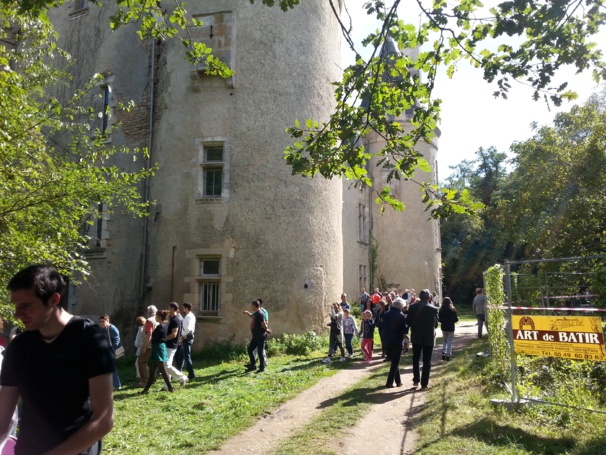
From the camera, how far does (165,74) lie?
50.4 feet

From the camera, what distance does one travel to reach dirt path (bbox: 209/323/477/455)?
586 centimetres

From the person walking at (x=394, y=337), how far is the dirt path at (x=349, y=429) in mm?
233

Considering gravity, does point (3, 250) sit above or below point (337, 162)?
below

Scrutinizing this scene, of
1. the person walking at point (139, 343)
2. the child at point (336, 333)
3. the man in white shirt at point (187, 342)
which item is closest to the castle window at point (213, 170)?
the man in white shirt at point (187, 342)

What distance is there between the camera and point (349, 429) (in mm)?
6469

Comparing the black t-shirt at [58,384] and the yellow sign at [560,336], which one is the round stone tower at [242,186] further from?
the black t-shirt at [58,384]

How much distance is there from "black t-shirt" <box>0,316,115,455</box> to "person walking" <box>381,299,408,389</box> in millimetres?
7207

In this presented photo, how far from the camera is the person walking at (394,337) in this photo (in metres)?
8.95

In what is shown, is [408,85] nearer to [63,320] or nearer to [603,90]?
[63,320]

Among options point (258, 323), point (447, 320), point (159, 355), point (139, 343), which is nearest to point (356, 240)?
point (447, 320)

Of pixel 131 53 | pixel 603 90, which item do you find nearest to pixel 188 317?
pixel 131 53

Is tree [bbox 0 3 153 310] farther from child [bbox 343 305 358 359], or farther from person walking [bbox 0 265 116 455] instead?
child [bbox 343 305 358 359]

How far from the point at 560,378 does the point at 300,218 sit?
27.0 feet

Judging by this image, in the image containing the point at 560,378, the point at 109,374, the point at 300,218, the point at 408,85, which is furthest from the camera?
the point at 300,218
